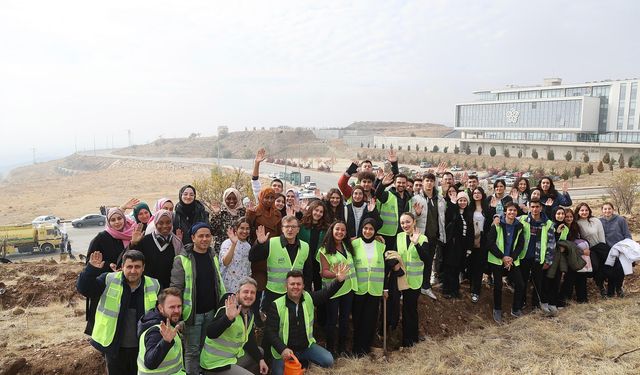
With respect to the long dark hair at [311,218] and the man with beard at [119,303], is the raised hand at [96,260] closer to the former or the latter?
the man with beard at [119,303]

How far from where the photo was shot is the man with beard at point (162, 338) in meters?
3.64

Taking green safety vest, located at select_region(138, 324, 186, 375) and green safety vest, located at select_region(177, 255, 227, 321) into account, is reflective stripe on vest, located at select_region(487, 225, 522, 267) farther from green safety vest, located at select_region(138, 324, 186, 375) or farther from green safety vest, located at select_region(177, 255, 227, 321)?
green safety vest, located at select_region(138, 324, 186, 375)

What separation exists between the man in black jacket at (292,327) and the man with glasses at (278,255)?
328 millimetres

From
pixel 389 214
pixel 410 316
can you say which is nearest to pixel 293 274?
pixel 410 316

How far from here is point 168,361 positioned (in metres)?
A: 3.74

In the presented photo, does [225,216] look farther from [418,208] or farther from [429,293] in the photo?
[429,293]

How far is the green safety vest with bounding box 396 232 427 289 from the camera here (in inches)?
231

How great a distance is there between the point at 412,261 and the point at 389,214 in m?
0.96

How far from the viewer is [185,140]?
166 metres

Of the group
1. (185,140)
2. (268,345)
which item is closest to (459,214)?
(268,345)

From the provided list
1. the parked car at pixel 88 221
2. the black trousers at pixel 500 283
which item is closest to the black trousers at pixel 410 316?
the black trousers at pixel 500 283

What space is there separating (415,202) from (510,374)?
2.71 metres

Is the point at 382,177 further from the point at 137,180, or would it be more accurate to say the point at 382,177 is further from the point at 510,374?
the point at 137,180

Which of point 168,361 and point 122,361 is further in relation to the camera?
point 122,361
